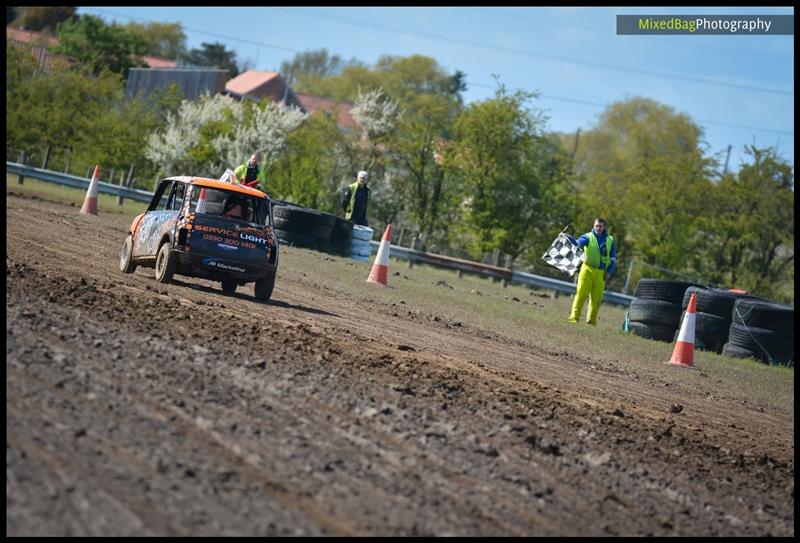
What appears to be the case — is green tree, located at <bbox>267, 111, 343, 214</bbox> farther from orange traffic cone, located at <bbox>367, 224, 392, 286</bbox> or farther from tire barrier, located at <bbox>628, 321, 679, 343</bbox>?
tire barrier, located at <bbox>628, 321, 679, 343</bbox>

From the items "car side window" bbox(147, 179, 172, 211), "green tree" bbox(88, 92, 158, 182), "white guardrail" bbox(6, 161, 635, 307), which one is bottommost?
"white guardrail" bbox(6, 161, 635, 307)

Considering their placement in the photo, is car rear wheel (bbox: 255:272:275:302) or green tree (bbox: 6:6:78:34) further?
green tree (bbox: 6:6:78:34)

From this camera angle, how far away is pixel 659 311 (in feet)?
64.3

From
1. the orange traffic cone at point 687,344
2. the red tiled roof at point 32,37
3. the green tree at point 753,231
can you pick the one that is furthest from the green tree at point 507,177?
the red tiled roof at point 32,37

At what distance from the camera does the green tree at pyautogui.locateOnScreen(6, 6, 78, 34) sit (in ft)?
364

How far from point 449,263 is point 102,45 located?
57062mm

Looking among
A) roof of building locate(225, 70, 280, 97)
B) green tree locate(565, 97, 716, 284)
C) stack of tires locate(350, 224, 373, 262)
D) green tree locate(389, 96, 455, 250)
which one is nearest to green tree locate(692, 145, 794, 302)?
green tree locate(565, 97, 716, 284)

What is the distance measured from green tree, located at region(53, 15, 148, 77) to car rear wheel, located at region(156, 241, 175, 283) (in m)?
68.0

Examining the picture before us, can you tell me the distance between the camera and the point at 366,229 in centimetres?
2725

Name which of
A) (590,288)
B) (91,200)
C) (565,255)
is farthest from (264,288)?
(91,200)

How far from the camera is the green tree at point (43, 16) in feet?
364

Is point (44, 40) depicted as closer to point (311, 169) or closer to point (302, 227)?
point (311, 169)

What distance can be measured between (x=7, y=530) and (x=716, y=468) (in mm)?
5530

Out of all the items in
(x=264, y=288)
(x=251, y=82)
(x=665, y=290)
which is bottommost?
(x=264, y=288)
